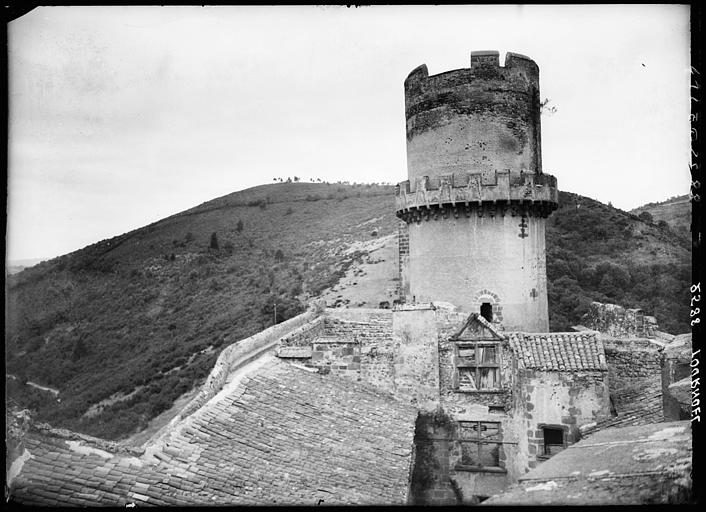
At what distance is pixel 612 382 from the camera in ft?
55.8

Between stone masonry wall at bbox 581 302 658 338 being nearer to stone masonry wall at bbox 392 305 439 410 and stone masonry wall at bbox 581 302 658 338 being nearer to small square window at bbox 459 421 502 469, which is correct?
small square window at bbox 459 421 502 469

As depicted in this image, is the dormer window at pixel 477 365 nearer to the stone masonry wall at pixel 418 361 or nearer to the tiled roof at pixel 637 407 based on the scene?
the stone masonry wall at pixel 418 361

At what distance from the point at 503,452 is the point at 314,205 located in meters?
65.9

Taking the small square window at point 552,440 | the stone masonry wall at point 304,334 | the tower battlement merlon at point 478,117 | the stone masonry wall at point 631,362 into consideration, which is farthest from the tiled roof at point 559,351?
the stone masonry wall at point 304,334

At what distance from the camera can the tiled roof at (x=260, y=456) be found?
25.9ft

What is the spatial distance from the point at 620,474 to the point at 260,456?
5672 millimetres

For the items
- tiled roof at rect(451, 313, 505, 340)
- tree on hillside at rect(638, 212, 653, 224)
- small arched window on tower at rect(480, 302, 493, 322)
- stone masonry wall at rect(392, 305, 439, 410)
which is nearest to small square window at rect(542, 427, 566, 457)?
tiled roof at rect(451, 313, 505, 340)

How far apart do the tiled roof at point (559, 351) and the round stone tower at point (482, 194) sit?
254 cm

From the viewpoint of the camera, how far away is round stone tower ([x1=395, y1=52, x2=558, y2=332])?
17.7 m

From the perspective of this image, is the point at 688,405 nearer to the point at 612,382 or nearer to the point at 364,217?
the point at 612,382

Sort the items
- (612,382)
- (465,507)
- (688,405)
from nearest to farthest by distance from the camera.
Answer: (465,507), (688,405), (612,382)

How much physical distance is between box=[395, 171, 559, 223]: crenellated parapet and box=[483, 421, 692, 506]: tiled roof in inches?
344

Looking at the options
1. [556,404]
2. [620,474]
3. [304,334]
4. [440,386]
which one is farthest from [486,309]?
[620,474]

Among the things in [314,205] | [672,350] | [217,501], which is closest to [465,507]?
[217,501]
